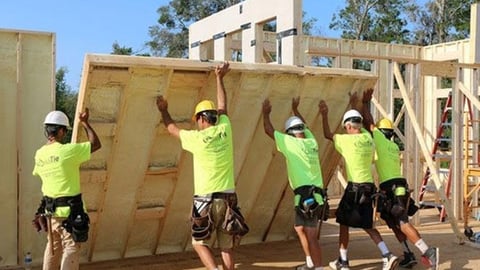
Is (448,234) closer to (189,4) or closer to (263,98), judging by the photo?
(263,98)

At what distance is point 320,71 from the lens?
6.05 metres

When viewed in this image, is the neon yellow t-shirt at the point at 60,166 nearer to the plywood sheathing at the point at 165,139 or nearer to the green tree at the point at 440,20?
the plywood sheathing at the point at 165,139

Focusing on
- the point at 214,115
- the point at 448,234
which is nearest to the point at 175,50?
the point at 448,234

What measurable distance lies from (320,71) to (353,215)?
5.32 feet

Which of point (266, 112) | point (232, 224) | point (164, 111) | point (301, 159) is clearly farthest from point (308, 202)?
point (164, 111)

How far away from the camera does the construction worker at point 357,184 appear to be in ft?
20.1

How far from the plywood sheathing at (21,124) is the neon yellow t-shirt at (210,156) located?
213cm

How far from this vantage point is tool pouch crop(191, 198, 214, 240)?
4.96 m

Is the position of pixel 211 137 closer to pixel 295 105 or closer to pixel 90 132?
pixel 90 132

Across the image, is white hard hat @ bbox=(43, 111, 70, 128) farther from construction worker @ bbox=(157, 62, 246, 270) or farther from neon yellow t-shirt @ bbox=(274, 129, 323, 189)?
neon yellow t-shirt @ bbox=(274, 129, 323, 189)

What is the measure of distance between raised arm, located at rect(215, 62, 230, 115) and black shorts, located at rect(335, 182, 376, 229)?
6.06ft

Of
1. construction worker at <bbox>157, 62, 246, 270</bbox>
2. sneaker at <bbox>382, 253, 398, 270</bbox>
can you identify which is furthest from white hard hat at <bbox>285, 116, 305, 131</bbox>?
sneaker at <bbox>382, 253, 398, 270</bbox>

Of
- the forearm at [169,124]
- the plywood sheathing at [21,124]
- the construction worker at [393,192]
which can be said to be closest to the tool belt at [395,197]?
the construction worker at [393,192]

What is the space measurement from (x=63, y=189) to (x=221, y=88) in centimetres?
171
